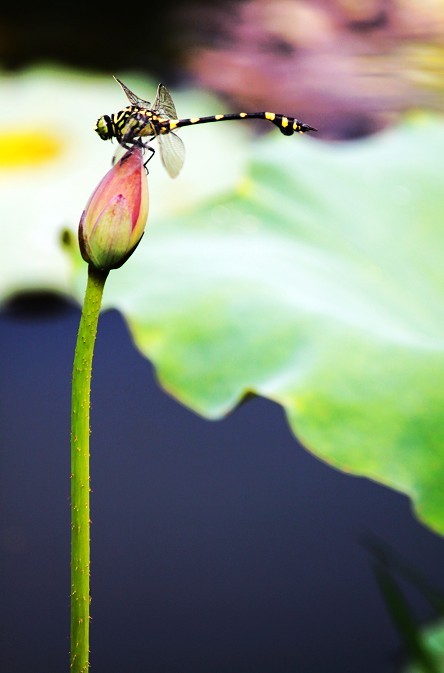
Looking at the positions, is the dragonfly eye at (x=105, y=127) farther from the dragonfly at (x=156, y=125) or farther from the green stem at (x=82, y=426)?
the green stem at (x=82, y=426)

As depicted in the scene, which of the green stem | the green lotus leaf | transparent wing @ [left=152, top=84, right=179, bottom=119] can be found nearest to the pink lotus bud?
the green stem

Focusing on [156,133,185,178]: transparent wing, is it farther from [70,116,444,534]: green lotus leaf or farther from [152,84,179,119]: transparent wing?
[70,116,444,534]: green lotus leaf

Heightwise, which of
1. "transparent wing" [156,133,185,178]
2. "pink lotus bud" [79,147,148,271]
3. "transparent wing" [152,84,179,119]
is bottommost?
"pink lotus bud" [79,147,148,271]

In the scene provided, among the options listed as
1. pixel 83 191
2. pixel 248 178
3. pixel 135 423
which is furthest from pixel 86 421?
pixel 83 191

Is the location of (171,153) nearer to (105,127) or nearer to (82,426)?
(105,127)

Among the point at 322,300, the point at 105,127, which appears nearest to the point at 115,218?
the point at 105,127
